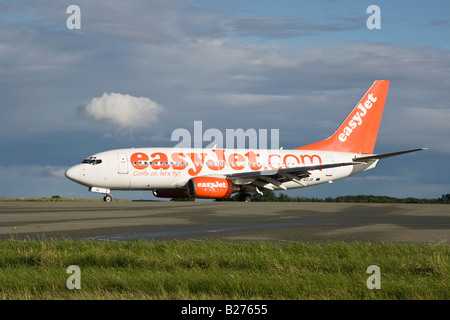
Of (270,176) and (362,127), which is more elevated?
(362,127)

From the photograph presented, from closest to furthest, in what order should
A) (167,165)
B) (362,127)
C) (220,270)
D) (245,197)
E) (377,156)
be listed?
(220,270) < (167,165) < (245,197) < (377,156) < (362,127)

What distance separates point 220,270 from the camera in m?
9.72

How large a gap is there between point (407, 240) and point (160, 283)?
7.73 metres

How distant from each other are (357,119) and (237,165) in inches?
477

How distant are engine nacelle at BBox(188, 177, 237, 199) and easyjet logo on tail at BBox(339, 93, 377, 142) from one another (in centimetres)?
1394

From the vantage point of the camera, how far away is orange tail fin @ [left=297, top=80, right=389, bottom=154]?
5056 cm

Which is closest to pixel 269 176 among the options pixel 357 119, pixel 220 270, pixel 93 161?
pixel 93 161

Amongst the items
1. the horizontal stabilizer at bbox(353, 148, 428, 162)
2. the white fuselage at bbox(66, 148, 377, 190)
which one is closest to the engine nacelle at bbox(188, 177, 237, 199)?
the white fuselage at bbox(66, 148, 377, 190)

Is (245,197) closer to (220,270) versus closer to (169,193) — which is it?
(169,193)

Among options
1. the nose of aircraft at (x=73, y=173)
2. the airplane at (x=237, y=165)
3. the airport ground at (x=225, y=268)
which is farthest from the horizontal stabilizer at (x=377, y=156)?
the airport ground at (x=225, y=268)

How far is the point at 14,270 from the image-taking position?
9711 mm

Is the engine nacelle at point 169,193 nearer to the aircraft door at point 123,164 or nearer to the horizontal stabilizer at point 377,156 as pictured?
the aircraft door at point 123,164

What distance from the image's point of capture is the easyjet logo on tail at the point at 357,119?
50.8m
